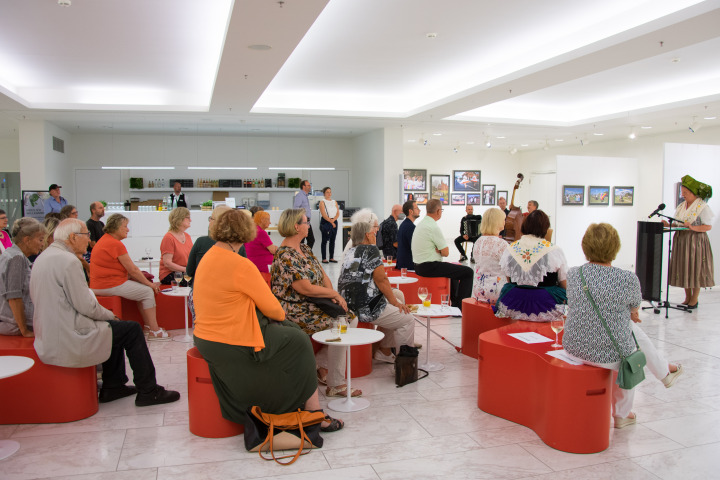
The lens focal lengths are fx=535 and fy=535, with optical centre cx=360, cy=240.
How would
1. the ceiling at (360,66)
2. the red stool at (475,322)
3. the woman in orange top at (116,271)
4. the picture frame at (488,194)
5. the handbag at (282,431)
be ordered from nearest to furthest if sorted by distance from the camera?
the handbag at (282,431), the red stool at (475,322), the woman in orange top at (116,271), the ceiling at (360,66), the picture frame at (488,194)

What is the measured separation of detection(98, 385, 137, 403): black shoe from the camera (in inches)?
164

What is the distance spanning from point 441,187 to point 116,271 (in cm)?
1404

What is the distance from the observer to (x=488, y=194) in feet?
62.3

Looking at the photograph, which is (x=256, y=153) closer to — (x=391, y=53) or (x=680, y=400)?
(x=391, y=53)

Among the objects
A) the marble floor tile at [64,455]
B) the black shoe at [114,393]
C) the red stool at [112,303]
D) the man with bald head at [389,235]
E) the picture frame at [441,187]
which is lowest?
the marble floor tile at [64,455]

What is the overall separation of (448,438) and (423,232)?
11.1 ft

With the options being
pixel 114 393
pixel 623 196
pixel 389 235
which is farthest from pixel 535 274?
pixel 623 196

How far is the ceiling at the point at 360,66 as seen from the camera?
232 inches

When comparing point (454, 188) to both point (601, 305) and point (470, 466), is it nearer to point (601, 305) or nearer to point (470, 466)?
point (601, 305)

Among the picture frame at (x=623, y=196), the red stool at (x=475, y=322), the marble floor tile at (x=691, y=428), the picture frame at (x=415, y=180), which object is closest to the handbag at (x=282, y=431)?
the red stool at (x=475, y=322)

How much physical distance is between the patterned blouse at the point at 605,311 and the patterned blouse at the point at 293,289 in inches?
71.4

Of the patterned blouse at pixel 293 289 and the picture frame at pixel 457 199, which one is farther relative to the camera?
the picture frame at pixel 457 199

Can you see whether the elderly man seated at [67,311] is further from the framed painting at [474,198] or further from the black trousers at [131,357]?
the framed painting at [474,198]

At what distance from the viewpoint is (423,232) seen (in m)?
6.63
